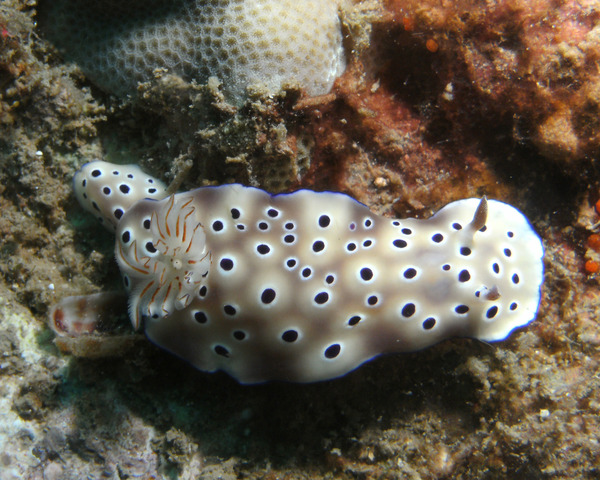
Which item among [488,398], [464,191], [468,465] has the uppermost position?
[464,191]

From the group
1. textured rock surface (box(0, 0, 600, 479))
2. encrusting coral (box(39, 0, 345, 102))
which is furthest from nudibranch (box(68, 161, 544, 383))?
encrusting coral (box(39, 0, 345, 102))

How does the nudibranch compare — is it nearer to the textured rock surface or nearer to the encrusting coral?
the textured rock surface

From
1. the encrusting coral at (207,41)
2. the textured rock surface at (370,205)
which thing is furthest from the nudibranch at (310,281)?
Answer: the encrusting coral at (207,41)

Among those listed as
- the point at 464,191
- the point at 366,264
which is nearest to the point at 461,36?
the point at 464,191

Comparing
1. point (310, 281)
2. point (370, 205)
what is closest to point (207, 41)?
point (370, 205)

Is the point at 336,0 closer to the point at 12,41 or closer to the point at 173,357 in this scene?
the point at 12,41
